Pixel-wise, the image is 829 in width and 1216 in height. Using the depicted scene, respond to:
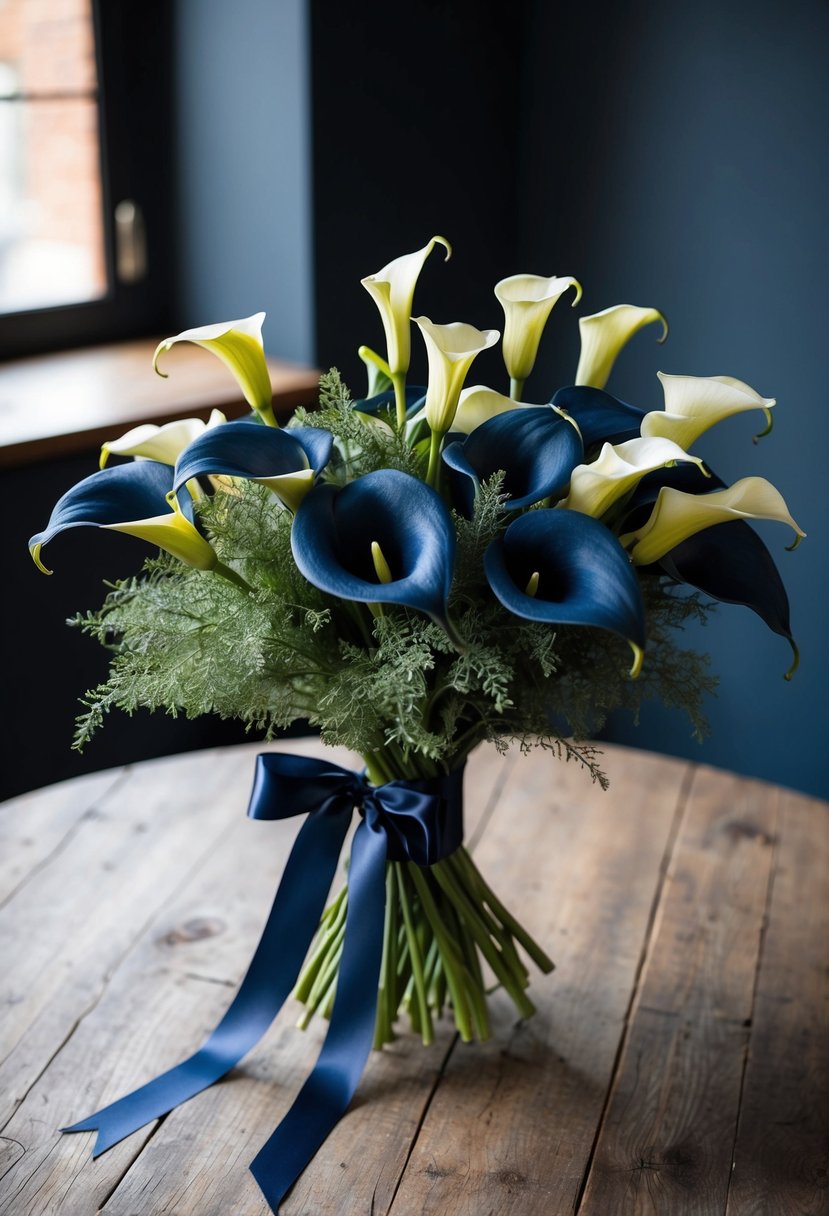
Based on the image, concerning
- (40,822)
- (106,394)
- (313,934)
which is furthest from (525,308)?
Result: (106,394)

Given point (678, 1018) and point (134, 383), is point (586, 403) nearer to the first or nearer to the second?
→ point (678, 1018)

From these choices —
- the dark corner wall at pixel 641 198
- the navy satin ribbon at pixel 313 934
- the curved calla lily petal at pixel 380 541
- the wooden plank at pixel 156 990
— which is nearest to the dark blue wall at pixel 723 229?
the dark corner wall at pixel 641 198

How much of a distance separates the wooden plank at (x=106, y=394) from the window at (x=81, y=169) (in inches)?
3.4

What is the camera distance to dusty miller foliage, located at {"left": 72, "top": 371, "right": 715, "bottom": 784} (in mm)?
903

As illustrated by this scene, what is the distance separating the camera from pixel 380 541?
2.96 feet

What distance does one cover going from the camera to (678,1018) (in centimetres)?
114

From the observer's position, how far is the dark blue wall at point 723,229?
2020 mm

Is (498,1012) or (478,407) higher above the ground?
(478,407)

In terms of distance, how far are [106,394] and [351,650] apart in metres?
1.19

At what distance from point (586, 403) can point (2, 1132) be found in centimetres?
75

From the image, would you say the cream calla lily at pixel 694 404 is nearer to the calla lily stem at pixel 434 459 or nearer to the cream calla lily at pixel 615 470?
the cream calla lily at pixel 615 470

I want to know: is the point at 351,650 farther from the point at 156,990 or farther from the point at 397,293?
the point at 156,990

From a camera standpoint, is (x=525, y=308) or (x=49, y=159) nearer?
(x=525, y=308)

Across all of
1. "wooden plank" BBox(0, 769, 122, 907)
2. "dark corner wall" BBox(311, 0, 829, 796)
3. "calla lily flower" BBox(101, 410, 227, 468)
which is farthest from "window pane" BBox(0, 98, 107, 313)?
"calla lily flower" BBox(101, 410, 227, 468)
